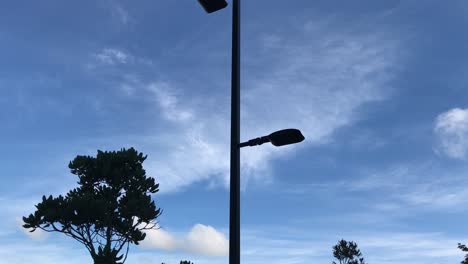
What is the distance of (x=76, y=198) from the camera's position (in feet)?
93.8

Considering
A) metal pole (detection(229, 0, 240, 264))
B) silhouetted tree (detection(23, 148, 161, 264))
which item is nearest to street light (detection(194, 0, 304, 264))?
metal pole (detection(229, 0, 240, 264))

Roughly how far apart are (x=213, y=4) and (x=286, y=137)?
243 cm

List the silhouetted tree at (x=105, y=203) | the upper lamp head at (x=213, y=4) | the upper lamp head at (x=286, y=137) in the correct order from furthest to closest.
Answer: the silhouetted tree at (x=105, y=203)
the upper lamp head at (x=213, y=4)
the upper lamp head at (x=286, y=137)

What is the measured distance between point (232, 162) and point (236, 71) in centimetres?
145

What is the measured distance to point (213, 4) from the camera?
712 centimetres

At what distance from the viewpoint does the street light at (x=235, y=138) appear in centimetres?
588

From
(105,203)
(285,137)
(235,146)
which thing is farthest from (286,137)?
(105,203)

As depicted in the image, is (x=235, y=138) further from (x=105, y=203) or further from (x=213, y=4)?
(x=105, y=203)

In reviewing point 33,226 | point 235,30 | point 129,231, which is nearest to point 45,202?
point 33,226

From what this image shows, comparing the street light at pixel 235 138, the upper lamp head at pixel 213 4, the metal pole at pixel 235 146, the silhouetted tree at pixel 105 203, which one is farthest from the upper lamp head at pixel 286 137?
the silhouetted tree at pixel 105 203

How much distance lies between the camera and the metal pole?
5.83 meters

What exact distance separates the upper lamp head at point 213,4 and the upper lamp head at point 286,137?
2.25m

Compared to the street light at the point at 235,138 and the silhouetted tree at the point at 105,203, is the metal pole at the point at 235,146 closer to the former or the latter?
the street light at the point at 235,138

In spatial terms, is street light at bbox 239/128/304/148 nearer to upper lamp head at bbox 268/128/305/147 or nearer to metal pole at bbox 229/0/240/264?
upper lamp head at bbox 268/128/305/147
